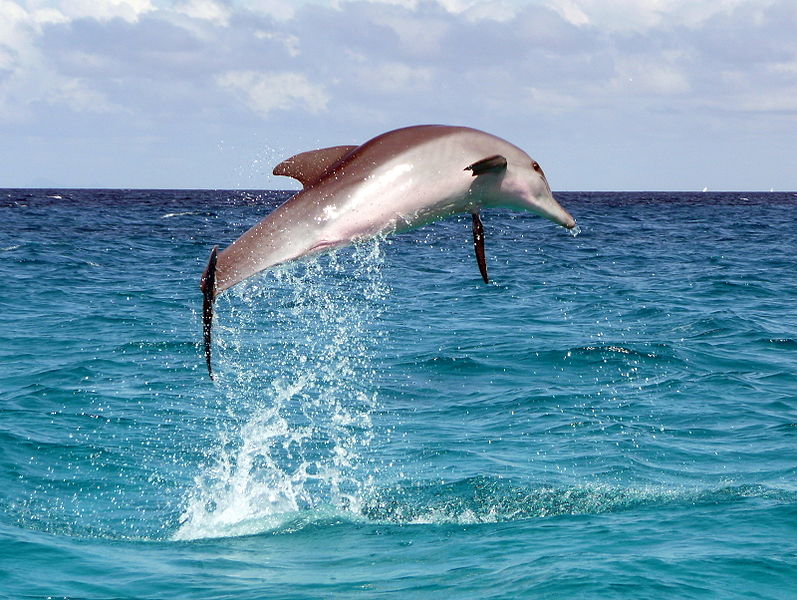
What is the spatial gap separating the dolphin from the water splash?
30 cm

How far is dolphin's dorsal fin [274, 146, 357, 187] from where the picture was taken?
258 inches

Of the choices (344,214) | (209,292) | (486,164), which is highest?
(486,164)

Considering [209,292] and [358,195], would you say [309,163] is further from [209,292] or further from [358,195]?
[209,292]

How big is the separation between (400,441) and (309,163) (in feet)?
21.9

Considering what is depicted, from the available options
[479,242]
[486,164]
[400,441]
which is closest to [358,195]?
[486,164]

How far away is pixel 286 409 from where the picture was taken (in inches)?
572

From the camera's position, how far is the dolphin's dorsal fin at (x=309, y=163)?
6562 mm

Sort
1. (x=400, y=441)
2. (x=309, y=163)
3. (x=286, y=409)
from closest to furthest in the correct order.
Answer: (x=309, y=163) → (x=400, y=441) → (x=286, y=409)

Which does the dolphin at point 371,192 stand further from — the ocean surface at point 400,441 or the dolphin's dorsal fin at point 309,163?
the ocean surface at point 400,441

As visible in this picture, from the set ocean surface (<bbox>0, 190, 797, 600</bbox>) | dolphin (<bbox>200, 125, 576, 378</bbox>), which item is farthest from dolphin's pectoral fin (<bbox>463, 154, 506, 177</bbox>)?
ocean surface (<bbox>0, 190, 797, 600</bbox>)

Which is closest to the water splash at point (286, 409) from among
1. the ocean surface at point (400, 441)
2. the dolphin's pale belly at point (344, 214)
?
the ocean surface at point (400, 441)

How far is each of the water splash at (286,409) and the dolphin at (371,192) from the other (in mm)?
297

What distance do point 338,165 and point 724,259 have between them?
2795cm

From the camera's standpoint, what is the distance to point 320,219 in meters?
6.05
